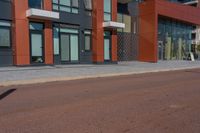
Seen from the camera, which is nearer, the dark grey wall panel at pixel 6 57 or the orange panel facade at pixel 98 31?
the dark grey wall panel at pixel 6 57

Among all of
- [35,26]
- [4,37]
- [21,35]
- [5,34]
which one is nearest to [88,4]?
[35,26]

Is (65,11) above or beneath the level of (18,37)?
above

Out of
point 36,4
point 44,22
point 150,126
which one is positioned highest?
point 36,4

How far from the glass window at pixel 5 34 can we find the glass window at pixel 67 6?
14.5 ft

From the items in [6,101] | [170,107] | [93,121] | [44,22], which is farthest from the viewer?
[44,22]

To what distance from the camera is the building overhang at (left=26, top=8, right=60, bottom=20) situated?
1915cm

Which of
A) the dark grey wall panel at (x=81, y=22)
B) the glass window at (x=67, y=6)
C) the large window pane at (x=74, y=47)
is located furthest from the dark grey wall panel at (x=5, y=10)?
the large window pane at (x=74, y=47)

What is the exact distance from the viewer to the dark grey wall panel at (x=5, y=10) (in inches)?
756

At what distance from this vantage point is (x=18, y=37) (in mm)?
19516

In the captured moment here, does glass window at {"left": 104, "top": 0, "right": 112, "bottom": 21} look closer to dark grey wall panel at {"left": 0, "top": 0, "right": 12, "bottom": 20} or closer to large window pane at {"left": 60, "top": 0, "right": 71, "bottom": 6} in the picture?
large window pane at {"left": 60, "top": 0, "right": 71, "bottom": 6}

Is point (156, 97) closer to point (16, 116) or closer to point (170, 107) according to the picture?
point (170, 107)

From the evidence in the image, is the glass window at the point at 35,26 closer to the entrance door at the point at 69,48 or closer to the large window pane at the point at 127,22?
the entrance door at the point at 69,48

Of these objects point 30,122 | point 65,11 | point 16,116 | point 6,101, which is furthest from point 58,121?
point 65,11

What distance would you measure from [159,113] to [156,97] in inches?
86.6
